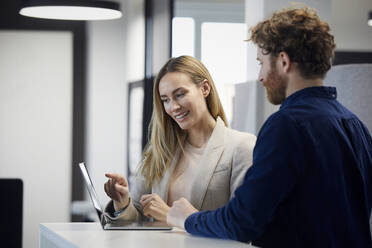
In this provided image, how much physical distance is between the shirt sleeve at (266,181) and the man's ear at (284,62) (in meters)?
0.15

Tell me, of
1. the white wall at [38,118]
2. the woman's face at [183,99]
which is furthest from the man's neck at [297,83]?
the white wall at [38,118]

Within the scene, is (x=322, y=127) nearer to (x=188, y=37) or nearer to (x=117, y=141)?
(x=188, y=37)

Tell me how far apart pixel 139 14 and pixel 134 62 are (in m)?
0.45

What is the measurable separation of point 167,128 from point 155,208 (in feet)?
1.42

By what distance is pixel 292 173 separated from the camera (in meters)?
1.44

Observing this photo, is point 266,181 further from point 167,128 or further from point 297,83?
point 167,128

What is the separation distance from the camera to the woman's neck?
2191mm

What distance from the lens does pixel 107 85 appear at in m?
5.91

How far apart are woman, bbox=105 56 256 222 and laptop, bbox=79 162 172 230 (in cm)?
10

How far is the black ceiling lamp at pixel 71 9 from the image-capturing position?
355cm

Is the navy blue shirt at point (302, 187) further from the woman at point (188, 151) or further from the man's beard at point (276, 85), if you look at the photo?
the woman at point (188, 151)

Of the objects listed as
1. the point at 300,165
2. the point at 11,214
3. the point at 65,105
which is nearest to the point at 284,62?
the point at 300,165

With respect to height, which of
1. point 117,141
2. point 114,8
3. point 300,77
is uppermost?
point 114,8

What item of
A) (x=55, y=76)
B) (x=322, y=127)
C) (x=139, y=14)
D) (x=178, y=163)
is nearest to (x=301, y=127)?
(x=322, y=127)
